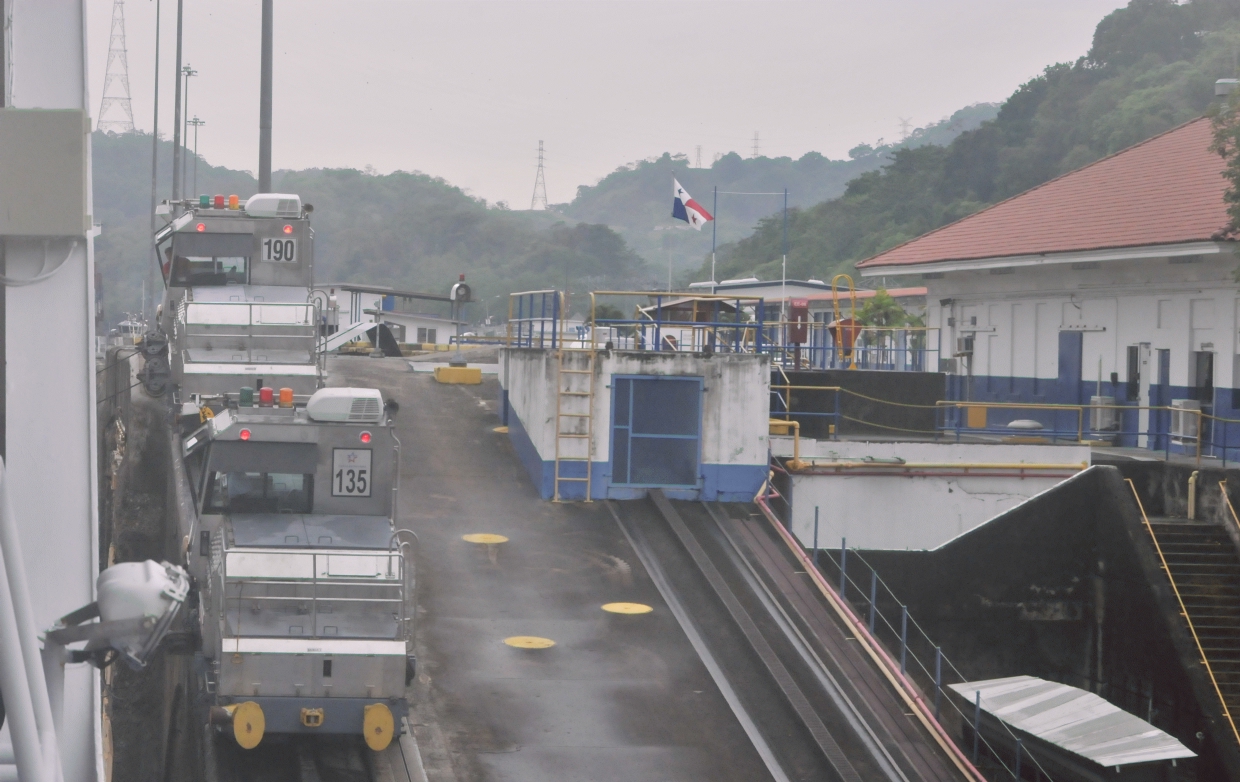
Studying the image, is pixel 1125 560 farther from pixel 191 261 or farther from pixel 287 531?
pixel 191 261

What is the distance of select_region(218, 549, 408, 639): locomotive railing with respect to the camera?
435 inches

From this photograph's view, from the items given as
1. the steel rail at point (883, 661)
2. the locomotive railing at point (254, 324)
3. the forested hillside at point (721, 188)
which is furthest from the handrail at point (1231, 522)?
the forested hillside at point (721, 188)

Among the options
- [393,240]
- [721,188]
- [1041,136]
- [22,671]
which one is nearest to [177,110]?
[22,671]

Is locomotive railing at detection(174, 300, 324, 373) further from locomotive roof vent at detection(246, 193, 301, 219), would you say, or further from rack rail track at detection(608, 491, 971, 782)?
rack rail track at detection(608, 491, 971, 782)

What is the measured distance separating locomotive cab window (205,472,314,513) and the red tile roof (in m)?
17.1

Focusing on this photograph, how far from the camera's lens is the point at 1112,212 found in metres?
26.9

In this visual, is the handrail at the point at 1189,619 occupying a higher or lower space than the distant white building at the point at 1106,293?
lower

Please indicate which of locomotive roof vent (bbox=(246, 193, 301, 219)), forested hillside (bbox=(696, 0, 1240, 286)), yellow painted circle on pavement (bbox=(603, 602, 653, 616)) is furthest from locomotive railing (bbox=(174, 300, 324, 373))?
forested hillside (bbox=(696, 0, 1240, 286))

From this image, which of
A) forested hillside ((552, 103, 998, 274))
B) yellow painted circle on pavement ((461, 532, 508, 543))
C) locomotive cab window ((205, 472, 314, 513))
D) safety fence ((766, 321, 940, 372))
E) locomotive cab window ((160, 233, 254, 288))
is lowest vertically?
yellow painted circle on pavement ((461, 532, 508, 543))

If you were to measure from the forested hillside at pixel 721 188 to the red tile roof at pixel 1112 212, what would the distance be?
139 metres

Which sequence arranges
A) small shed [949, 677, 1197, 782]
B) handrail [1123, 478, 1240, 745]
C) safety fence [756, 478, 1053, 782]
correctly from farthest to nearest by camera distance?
1. safety fence [756, 478, 1053, 782]
2. handrail [1123, 478, 1240, 745]
3. small shed [949, 677, 1197, 782]

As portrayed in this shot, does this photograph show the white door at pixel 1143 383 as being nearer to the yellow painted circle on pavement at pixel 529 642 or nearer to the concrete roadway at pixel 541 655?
the concrete roadway at pixel 541 655

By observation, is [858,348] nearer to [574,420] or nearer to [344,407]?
[574,420]

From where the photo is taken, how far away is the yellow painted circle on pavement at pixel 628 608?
16.0m
